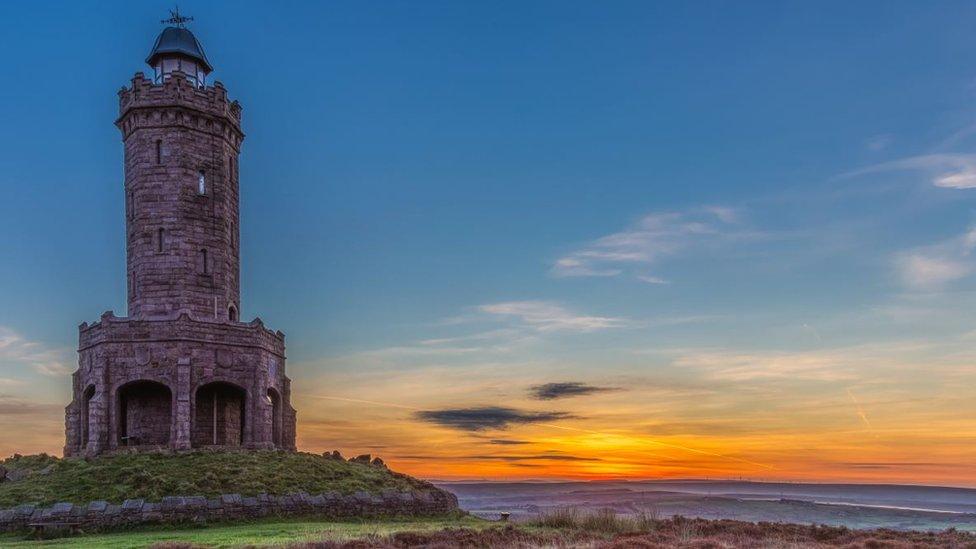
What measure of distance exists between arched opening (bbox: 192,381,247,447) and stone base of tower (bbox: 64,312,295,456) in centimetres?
4

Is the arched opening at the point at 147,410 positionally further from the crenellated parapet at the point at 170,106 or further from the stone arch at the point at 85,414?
the crenellated parapet at the point at 170,106

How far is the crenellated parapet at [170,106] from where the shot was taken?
36.2 meters

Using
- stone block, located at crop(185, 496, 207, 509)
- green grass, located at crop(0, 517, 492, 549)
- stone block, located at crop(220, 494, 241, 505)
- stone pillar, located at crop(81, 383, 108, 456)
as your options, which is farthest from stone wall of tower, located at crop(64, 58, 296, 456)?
green grass, located at crop(0, 517, 492, 549)

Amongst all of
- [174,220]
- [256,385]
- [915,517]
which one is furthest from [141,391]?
[915,517]

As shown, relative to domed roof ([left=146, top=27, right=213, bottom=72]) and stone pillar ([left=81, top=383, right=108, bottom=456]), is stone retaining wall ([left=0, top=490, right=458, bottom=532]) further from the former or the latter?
domed roof ([left=146, top=27, right=213, bottom=72])

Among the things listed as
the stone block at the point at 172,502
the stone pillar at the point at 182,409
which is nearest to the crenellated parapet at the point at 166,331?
the stone pillar at the point at 182,409

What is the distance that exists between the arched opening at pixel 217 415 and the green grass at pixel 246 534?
11.4m

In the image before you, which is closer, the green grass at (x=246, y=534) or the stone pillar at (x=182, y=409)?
the green grass at (x=246, y=534)

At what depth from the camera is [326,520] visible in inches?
992

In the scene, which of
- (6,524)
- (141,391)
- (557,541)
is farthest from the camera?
(141,391)

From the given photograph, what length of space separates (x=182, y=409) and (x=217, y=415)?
9.05 feet

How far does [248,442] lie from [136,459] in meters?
5.87

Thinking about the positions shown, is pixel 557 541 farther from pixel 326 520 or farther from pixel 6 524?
pixel 6 524

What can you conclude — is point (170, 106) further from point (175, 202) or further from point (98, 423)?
point (98, 423)
